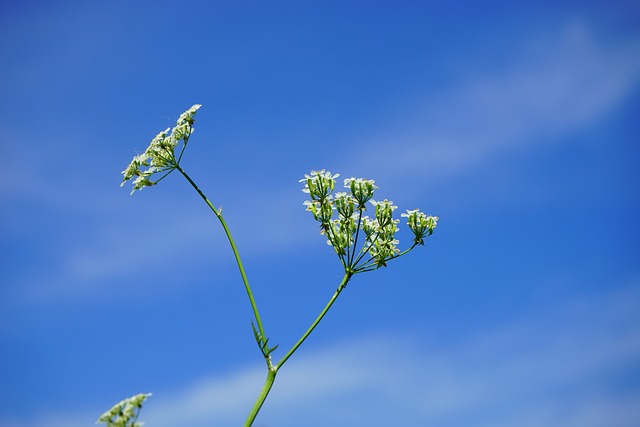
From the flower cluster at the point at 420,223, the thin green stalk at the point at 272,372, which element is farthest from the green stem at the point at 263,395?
the flower cluster at the point at 420,223

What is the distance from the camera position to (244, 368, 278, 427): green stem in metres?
6.34

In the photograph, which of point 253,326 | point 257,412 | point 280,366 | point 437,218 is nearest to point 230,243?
point 253,326

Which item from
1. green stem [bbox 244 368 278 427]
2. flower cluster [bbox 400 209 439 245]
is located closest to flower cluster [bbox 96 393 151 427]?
green stem [bbox 244 368 278 427]

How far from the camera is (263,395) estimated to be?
6.67 m

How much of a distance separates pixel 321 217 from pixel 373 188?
95 centimetres

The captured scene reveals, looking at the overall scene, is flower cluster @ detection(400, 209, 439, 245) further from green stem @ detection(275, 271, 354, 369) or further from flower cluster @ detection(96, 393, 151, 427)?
flower cluster @ detection(96, 393, 151, 427)

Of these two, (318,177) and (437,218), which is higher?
(318,177)

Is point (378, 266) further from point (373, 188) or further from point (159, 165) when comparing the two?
point (159, 165)

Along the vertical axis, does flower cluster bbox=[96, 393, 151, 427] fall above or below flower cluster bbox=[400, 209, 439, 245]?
below

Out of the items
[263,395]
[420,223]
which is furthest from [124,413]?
[420,223]

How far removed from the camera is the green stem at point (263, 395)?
6340 mm

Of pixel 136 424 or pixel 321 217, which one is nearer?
pixel 136 424

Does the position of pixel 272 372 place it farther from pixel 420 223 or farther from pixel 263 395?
pixel 420 223

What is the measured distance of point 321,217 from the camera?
931 cm
